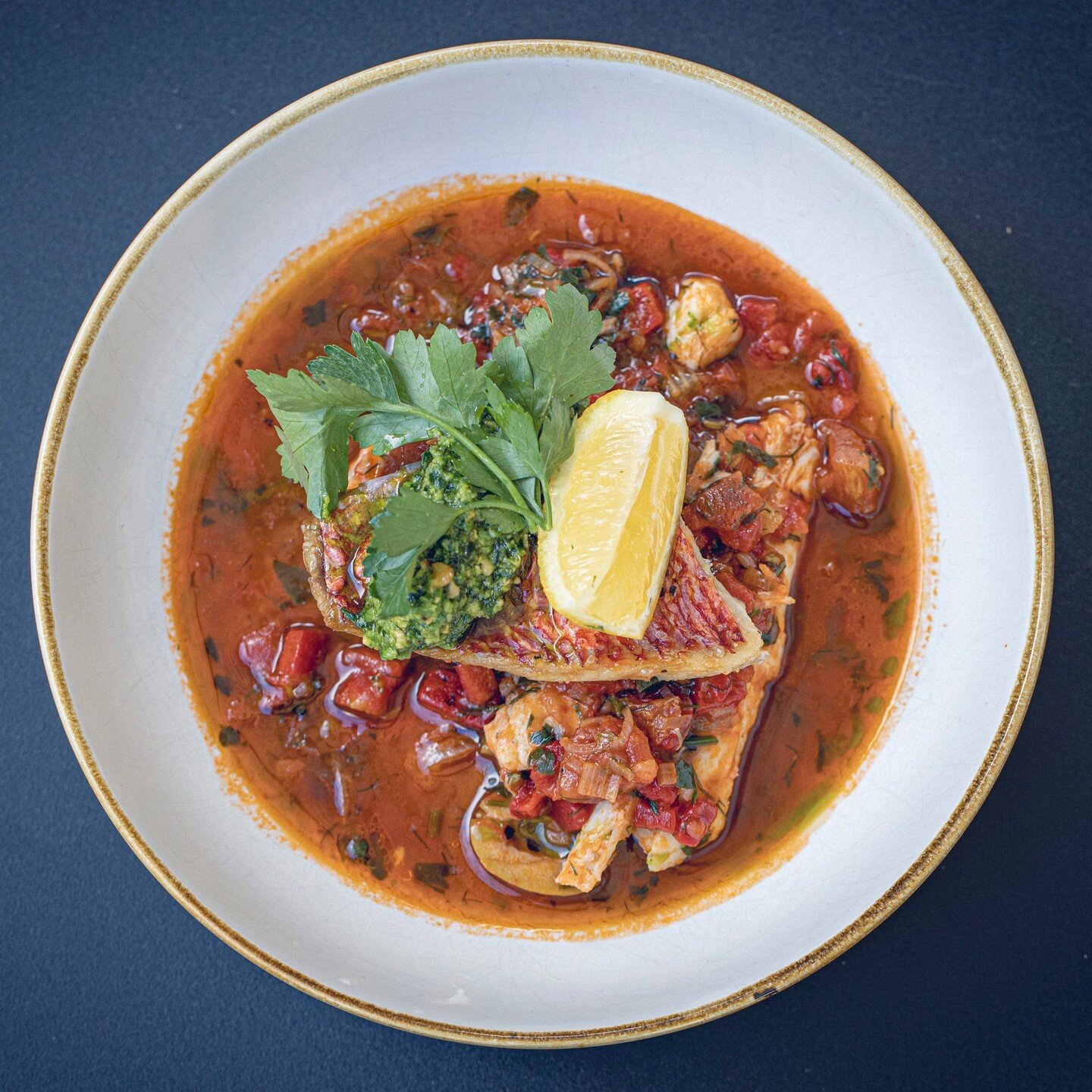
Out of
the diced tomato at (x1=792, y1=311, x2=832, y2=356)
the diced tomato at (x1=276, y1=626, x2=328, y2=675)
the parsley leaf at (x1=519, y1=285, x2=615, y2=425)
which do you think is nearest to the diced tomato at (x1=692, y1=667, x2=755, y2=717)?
the parsley leaf at (x1=519, y1=285, x2=615, y2=425)

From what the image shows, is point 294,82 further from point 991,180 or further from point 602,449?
point 991,180

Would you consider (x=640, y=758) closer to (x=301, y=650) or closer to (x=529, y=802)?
(x=529, y=802)

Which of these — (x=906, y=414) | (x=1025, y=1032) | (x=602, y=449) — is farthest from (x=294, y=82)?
(x=1025, y=1032)

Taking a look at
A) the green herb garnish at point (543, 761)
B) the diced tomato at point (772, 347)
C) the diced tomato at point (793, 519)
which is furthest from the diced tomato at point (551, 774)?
the diced tomato at point (772, 347)

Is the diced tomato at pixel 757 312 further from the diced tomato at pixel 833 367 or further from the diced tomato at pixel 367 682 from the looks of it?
the diced tomato at pixel 367 682

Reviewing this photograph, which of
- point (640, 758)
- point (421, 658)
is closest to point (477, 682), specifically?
point (421, 658)
